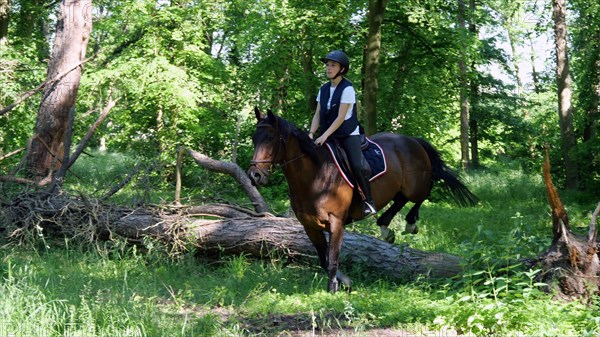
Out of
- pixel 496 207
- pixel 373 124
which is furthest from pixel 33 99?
pixel 496 207

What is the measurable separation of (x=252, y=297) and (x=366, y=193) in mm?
1962

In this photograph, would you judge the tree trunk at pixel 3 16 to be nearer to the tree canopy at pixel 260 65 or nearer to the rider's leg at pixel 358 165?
the tree canopy at pixel 260 65

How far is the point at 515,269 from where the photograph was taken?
7754mm

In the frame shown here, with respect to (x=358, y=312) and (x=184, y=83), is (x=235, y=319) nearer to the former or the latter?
(x=358, y=312)

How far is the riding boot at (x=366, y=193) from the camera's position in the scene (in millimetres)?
8555

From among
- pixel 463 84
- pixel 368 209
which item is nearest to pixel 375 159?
pixel 368 209

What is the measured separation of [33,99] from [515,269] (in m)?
15.6

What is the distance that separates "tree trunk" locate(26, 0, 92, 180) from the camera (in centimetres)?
1359

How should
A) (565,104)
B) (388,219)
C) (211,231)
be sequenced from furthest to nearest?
A: (565,104)
(211,231)
(388,219)

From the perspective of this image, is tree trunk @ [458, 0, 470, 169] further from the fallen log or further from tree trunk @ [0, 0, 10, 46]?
tree trunk @ [0, 0, 10, 46]

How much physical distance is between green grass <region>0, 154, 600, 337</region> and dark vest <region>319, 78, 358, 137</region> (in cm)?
199

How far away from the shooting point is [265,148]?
305 inches

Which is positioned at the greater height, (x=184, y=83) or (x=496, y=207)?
(x=184, y=83)

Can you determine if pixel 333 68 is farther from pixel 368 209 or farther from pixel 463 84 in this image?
pixel 463 84
